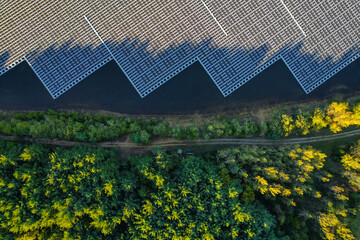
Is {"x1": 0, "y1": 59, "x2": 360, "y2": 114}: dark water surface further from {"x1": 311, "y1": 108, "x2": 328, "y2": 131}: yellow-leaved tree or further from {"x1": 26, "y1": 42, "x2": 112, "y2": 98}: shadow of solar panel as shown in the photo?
{"x1": 311, "y1": 108, "x2": 328, "y2": 131}: yellow-leaved tree

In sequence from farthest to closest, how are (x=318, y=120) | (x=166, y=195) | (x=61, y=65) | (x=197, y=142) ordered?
(x=197, y=142)
(x=61, y=65)
(x=318, y=120)
(x=166, y=195)

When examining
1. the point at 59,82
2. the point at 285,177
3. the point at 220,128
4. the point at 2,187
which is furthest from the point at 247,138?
the point at 2,187

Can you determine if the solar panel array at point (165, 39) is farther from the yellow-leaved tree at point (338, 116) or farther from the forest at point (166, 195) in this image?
the forest at point (166, 195)

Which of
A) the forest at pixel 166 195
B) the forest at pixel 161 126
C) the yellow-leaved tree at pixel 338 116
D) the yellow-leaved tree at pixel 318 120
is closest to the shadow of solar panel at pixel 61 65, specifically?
the forest at pixel 161 126

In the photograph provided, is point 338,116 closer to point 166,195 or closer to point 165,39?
point 166,195

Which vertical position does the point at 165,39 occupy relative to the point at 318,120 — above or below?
above

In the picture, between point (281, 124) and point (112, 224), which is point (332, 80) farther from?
point (112, 224)

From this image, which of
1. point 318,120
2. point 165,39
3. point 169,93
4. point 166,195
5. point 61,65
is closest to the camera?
point 166,195

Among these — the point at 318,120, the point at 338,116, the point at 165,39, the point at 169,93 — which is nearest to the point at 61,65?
the point at 165,39
